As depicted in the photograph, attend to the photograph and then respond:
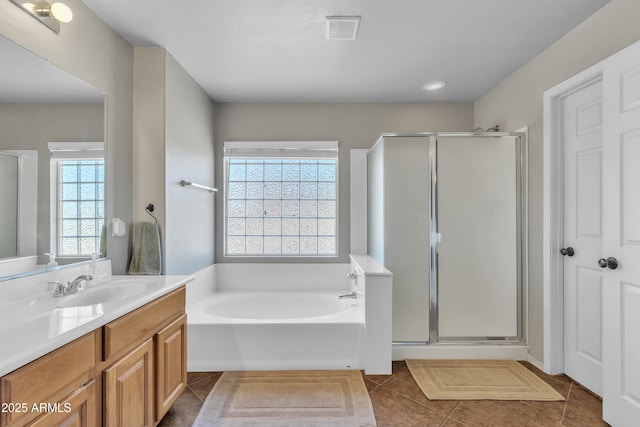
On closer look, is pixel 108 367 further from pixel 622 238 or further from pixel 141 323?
pixel 622 238

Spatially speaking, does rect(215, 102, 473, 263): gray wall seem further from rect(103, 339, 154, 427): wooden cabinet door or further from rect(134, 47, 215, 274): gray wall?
rect(103, 339, 154, 427): wooden cabinet door

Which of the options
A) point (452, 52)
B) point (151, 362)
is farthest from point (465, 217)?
point (151, 362)

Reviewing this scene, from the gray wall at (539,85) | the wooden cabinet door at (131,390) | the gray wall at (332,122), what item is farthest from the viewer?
the gray wall at (332,122)

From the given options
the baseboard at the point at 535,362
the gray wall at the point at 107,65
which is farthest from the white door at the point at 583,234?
the gray wall at the point at 107,65

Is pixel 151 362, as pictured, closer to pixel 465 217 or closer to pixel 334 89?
pixel 465 217

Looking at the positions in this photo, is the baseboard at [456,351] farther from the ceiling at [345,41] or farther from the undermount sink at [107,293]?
the ceiling at [345,41]

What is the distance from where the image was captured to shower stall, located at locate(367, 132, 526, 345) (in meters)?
2.71

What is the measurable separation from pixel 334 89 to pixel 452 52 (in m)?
1.10

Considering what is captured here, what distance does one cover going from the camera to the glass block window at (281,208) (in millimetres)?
3557

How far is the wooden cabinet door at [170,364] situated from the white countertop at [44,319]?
0.24 meters

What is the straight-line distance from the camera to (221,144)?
137 inches

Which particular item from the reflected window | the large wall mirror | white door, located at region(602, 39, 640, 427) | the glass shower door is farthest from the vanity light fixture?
white door, located at region(602, 39, 640, 427)

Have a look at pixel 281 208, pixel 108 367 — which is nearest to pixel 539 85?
pixel 281 208

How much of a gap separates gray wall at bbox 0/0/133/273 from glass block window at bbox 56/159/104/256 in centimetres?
11
